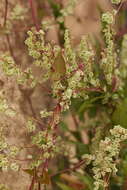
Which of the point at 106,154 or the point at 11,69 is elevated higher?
the point at 11,69

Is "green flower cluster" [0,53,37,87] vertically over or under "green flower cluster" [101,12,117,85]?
under

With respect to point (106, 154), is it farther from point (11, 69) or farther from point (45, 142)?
point (11, 69)

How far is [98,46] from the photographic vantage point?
1.22 metres

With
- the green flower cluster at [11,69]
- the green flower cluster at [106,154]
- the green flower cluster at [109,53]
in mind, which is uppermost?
the green flower cluster at [109,53]

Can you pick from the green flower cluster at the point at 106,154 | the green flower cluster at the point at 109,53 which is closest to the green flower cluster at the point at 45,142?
the green flower cluster at the point at 106,154

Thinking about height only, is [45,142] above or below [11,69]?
below

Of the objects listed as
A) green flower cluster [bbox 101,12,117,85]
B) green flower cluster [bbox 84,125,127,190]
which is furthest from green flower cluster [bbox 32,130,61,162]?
green flower cluster [bbox 101,12,117,85]

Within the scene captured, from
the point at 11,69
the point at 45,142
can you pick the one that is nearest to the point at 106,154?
the point at 45,142

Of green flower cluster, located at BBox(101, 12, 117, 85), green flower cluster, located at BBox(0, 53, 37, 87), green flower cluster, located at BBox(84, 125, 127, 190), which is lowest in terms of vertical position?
green flower cluster, located at BBox(84, 125, 127, 190)

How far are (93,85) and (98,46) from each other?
275 mm

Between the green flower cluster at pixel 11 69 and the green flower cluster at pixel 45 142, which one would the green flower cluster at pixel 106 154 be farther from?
the green flower cluster at pixel 11 69

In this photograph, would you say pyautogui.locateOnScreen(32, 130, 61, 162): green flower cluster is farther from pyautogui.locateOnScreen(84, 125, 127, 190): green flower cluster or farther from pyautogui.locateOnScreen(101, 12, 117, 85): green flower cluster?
pyautogui.locateOnScreen(101, 12, 117, 85): green flower cluster

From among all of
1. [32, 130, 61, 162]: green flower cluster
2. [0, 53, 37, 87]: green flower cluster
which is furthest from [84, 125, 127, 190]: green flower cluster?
[0, 53, 37, 87]: green flower cluster

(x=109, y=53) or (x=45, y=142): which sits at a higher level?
(x=109, y=53)
